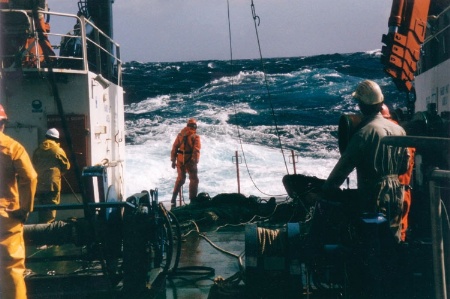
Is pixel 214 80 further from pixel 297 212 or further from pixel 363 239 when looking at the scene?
pixel 363 239

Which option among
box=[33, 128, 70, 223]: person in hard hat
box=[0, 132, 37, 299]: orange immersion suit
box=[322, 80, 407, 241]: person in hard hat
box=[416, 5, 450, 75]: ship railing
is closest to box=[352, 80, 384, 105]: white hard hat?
box=[322, 80, 407, 241]: person in hard hat

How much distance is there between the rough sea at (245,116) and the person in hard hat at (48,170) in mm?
6024

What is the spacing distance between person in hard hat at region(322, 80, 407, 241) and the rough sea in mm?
9679

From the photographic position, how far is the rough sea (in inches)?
853

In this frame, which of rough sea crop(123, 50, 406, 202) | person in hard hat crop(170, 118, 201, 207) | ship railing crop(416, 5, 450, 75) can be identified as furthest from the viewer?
rough sea crop(123, 50, 406, 202)

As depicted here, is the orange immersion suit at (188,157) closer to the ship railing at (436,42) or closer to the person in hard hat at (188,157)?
the person in hard hat at (188,157)

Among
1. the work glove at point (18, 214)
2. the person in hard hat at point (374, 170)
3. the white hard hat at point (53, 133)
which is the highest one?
the white hard hat at point (53, 133)

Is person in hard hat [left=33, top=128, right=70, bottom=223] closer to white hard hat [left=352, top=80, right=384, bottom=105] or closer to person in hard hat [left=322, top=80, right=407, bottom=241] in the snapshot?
person in hard hat [left=322, top=80, right=407, bottom=241]

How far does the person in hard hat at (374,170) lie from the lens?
3.81 meters

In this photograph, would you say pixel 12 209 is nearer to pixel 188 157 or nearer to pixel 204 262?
pixel 204 262

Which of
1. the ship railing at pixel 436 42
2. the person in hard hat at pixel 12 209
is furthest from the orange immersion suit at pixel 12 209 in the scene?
the ship railing at pixel 436 42

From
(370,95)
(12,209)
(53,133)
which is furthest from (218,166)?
(370,95)

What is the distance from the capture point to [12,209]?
14.4 feet

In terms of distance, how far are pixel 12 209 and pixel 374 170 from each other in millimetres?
2843
